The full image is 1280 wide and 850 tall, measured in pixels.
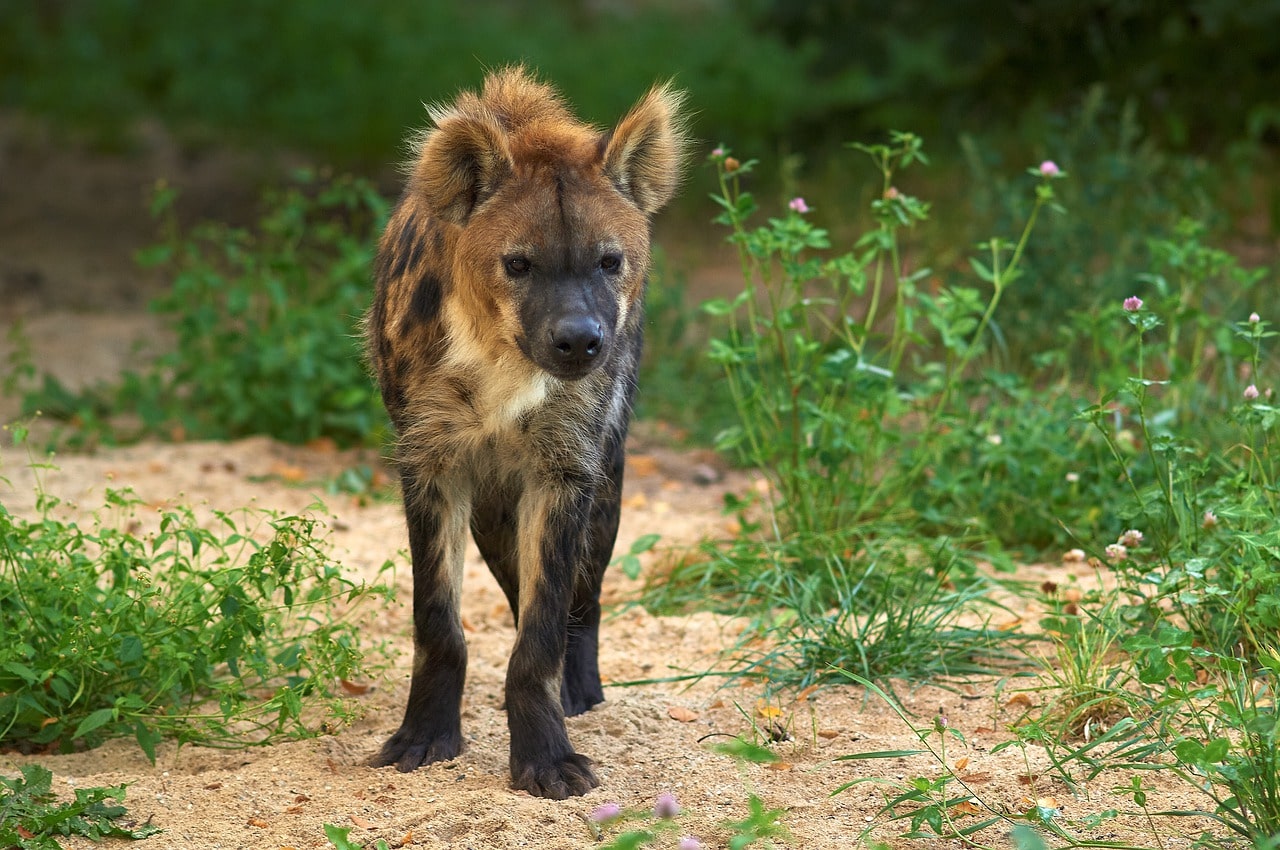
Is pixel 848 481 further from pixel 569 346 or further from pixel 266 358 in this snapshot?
pixel 266 358

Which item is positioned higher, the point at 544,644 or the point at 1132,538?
the point at 1132,538

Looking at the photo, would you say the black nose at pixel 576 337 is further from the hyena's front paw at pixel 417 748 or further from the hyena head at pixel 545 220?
the hyena's front paw at pixel 417 748

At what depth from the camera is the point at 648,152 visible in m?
4.05

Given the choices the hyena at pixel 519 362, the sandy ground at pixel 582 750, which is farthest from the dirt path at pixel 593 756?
the hyena at pixel 519 362

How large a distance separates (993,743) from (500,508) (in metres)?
1.47

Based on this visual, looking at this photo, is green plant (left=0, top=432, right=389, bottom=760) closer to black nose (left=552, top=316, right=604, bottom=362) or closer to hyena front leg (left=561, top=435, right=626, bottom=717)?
hyena front leg (left=561, top=435, right=626, bottom=717)

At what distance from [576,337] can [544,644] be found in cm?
81

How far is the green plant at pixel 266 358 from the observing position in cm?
669

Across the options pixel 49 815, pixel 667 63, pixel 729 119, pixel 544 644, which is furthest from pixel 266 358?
pixel 667 63

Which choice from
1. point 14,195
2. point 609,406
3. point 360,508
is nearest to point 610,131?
point 609,406

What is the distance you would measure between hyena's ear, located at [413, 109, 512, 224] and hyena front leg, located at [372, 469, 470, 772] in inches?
28.6

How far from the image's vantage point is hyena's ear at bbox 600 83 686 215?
3.96 metres

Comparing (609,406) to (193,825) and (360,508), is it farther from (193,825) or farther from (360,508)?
(360,508)

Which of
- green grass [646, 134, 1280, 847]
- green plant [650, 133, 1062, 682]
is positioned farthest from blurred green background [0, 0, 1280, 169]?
green plant [650, 133, 1062, 682]
